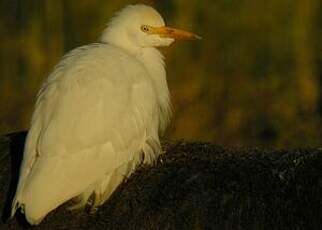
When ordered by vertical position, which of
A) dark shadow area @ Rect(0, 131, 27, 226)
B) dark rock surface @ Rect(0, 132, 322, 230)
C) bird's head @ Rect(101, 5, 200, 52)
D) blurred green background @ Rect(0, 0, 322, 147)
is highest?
bird's head @ Rect(101, 5, 200, 52)

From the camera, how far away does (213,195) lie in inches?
191

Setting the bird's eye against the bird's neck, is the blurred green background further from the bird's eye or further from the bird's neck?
the bird's eye

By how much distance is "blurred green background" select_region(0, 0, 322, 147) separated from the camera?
756 centimetres

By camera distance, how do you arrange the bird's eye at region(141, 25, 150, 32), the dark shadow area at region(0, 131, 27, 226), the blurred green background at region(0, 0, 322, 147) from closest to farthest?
the dark shadow area at region(0, 131, 27, 226), the bird's eye at region(141, 25, 150, 32), the blurred green background at region(0, 0, 322, 147)

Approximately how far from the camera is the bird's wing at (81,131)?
194 inches

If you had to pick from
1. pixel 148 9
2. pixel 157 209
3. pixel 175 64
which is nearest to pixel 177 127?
pixel 175 64

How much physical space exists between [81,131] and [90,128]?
2.2 inches

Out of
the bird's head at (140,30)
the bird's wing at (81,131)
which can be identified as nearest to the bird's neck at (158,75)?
the bird's head at (140,30)

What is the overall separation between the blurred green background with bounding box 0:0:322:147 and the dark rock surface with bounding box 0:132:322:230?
2074 mm

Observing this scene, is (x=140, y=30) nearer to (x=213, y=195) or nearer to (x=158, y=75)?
(x=158, y=75)

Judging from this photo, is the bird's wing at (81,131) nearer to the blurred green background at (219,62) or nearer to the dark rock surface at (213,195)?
the dark rock surface at (213,195)

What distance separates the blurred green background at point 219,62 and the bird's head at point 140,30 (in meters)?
1.64

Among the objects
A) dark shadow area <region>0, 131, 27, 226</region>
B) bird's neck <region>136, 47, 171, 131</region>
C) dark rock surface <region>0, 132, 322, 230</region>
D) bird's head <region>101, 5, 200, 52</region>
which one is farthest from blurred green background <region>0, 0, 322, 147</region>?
dark rock surface <region>0, 132, 322, 230</region>

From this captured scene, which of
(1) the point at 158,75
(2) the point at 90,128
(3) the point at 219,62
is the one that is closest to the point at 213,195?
(2) the point at 90,128
